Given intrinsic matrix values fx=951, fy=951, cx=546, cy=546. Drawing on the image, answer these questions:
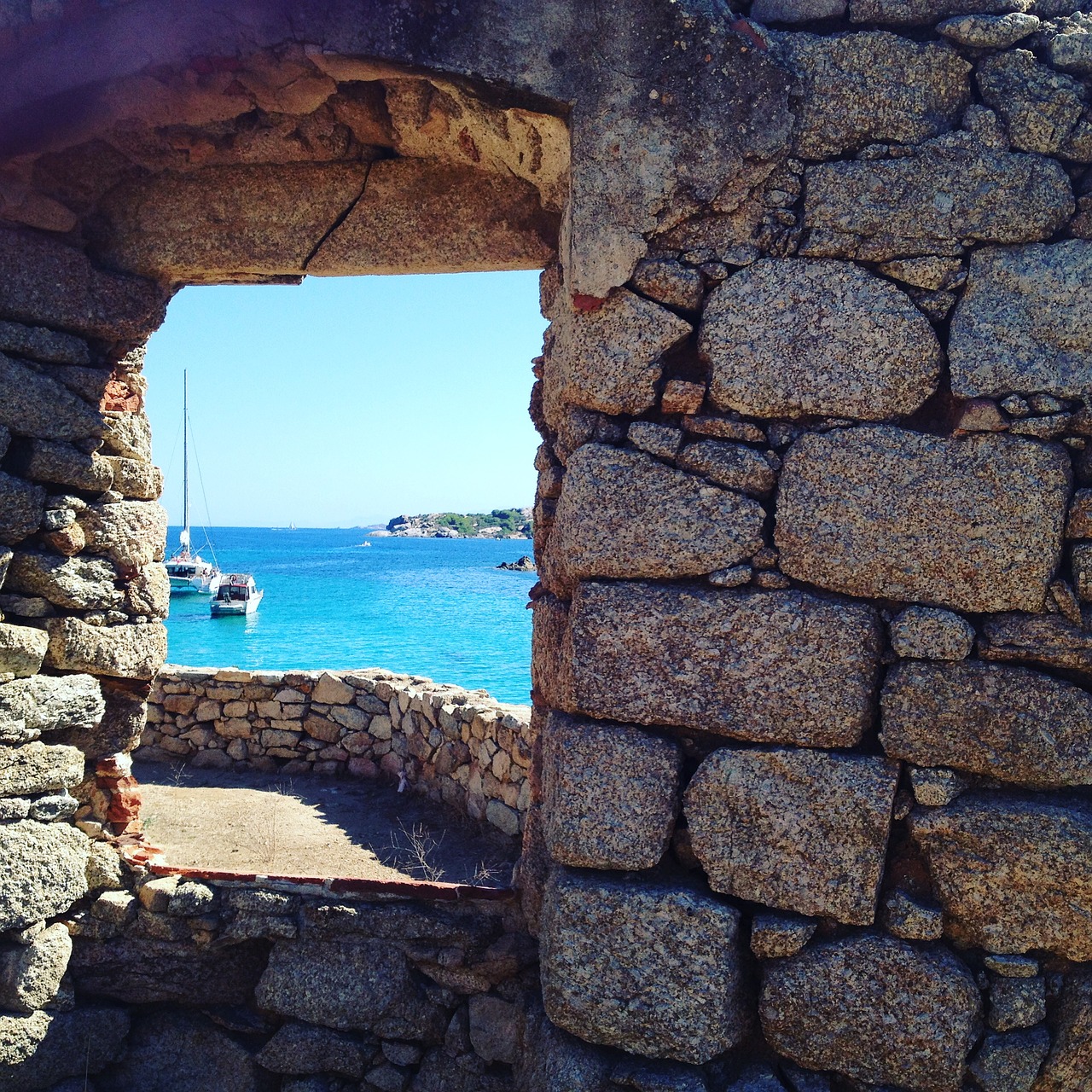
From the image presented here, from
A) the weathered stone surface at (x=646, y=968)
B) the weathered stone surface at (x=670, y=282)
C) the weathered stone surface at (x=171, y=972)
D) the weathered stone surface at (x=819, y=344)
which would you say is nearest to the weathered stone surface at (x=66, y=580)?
the weathered stone surface at (x=171, y=972)

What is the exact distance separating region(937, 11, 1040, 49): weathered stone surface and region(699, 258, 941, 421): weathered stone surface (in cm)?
72

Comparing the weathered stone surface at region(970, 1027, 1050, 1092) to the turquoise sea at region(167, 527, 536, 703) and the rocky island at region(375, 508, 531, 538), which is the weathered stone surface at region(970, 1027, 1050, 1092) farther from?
the rocky island at region(375, 508, 531, 538)

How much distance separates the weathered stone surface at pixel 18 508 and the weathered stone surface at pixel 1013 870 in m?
3.19

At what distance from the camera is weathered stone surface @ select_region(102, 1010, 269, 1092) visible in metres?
3.58

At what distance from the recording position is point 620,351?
2.84 m

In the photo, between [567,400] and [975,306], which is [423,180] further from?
[975,306]

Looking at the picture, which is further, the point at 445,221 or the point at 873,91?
the point at 445,221

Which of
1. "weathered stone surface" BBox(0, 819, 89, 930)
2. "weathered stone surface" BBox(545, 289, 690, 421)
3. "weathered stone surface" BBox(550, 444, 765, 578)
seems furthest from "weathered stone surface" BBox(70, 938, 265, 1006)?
"weathered stone surface" BBox(545, 289, 690, 421)

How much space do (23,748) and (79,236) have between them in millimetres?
1966

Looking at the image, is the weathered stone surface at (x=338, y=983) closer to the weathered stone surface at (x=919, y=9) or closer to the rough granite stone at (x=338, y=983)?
the rough granite stone at (x=338, y=983)

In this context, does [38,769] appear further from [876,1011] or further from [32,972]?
[876,1011]

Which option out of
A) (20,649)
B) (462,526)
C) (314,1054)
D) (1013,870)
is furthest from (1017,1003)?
(462,526)

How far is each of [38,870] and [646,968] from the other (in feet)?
7.56

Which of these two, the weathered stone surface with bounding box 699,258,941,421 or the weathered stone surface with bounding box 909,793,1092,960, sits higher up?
the weathered stone surface with bounding box 699,258,941,421
